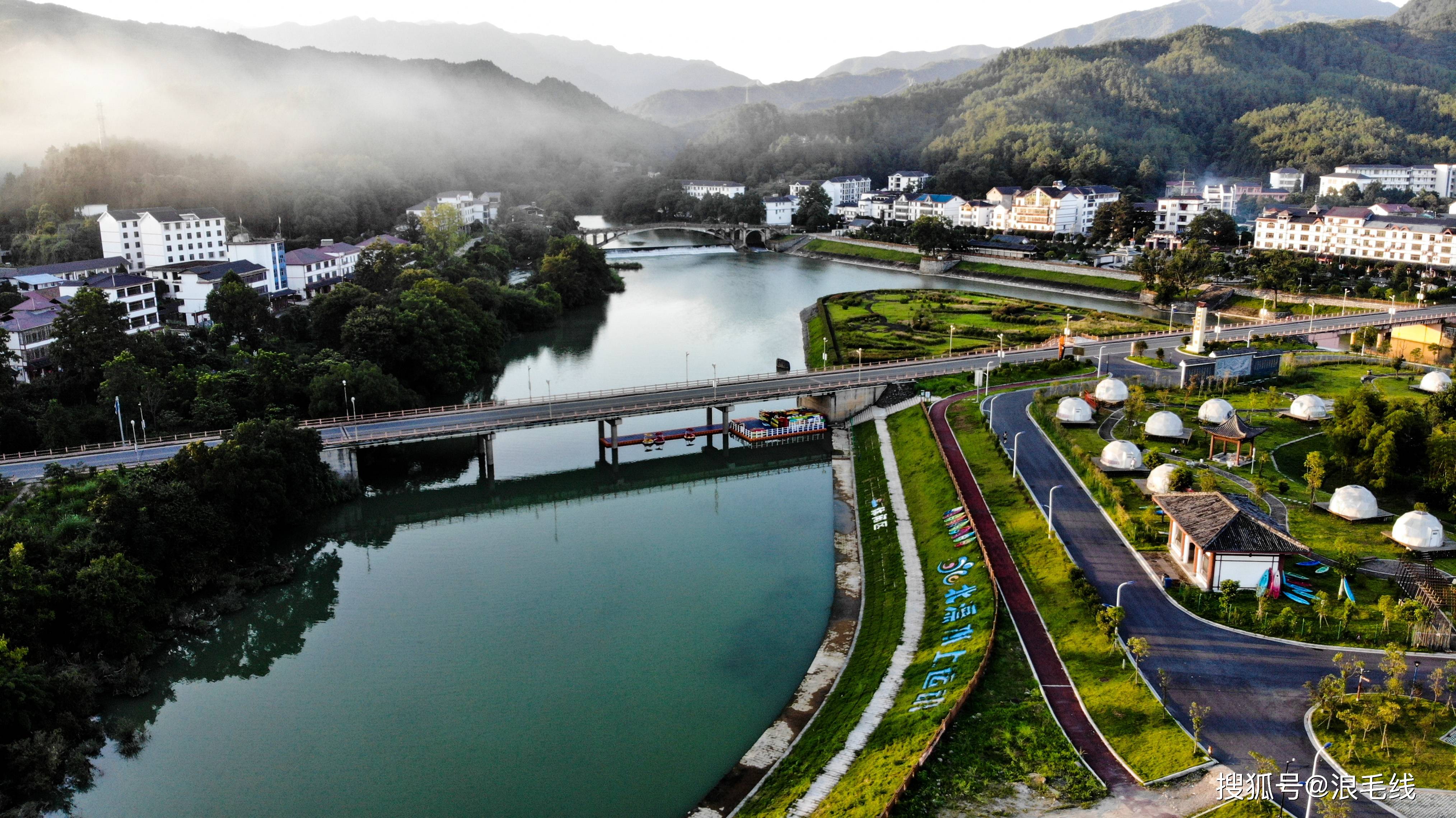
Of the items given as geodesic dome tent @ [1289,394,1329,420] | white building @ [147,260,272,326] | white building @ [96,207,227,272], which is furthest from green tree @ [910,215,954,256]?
white building @ [96,207,227,272]

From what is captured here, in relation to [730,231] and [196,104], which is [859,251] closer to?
[730,231]

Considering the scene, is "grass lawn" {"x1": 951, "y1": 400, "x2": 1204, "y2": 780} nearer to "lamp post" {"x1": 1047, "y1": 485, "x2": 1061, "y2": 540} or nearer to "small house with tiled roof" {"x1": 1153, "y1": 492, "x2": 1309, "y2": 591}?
"lamp post" {"x1": 1047, "y1": 485, "x2": 1061, "y2": 540}

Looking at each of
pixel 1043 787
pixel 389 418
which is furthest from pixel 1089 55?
pixel 1043 787

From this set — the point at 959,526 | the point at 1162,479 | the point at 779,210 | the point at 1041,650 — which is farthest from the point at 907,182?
the point at 1041,650

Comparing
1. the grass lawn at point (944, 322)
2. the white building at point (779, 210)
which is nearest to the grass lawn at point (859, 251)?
the white building at point (779, 210)

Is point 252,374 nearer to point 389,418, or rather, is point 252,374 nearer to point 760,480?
point 389,418

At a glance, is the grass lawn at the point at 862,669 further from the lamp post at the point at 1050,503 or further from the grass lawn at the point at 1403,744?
the grass lawn at the point at 1403,744

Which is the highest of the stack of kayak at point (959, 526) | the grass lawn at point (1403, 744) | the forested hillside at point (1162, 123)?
the forested hillside at point (1162, 123)
